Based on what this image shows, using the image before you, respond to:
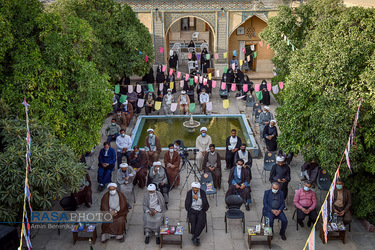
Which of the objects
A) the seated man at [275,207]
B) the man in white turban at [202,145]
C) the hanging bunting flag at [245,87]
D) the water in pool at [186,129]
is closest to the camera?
the seated man at [275,207]

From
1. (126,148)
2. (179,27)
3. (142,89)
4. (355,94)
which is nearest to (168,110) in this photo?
(142,89)

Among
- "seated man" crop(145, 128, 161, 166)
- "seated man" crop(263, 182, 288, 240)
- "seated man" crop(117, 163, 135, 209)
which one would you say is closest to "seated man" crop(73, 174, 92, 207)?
"seated man" crop(117, 163, 135, 209)

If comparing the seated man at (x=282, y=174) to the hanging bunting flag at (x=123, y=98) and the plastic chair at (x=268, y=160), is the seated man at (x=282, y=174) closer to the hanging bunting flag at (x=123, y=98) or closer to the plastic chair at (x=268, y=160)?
the plastic chair at (x=268, y=160)

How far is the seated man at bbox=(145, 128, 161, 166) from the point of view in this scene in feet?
40.7

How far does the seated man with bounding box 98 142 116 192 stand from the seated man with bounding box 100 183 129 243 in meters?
2.22

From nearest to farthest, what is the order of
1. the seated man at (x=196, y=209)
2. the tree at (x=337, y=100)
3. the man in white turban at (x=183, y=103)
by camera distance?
the tree at (x=337, y=100)
the seated man at (x=196, y=209)
the man in white turban at (x=183, y=103)

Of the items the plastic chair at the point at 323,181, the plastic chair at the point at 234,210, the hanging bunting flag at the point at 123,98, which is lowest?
the plastic chair at the point at 234,210

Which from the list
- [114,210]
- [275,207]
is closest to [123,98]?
[114,210]

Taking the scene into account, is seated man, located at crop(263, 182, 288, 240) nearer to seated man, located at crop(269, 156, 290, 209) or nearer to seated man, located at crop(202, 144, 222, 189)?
seated man, located at crop(269, 156, 290, 209)

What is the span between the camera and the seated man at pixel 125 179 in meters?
10.5

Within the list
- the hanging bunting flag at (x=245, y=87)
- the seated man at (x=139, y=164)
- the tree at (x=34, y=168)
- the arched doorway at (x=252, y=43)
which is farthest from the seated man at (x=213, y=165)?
the arched doorway at (x=252, y=43)

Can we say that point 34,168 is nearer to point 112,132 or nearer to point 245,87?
point 112,132

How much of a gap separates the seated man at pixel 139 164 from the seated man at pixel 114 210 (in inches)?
82.6

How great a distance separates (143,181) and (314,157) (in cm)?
485
